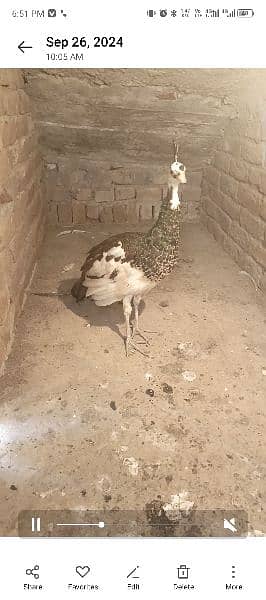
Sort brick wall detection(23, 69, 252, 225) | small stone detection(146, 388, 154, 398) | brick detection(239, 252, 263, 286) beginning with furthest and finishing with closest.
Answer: brick detection(239, 252, 263, 286)
brick wall detection(23, 69, 252, 225)
small stone detection(146, 388, 154, 398)

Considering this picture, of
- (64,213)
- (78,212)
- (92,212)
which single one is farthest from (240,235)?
(64,213)

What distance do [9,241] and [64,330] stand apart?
0.83m

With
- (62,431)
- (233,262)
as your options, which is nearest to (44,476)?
(62,431)

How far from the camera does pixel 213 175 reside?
496 centimetres

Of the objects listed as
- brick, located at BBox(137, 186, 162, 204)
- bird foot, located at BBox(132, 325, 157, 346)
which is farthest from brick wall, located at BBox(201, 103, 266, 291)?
bird foot, located at BBox(132, 325, 157, 346)

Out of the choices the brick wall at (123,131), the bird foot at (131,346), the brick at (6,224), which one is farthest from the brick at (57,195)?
the bird foot at (131,346)

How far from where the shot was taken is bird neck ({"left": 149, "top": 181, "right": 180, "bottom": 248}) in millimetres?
2592

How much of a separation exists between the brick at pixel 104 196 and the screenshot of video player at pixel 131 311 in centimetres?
8

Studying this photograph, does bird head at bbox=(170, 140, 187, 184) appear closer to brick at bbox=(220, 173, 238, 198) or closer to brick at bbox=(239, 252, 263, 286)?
brick at bbox=(239, 252, 263, 286)

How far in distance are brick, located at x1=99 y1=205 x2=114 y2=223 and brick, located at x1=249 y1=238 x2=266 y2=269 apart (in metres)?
2.42

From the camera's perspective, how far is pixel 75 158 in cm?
513

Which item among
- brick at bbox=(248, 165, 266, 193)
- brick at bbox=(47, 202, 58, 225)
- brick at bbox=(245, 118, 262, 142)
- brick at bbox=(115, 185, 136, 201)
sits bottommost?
brick at bbox=(47, 202, 58, 225)

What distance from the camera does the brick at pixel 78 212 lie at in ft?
18.0
